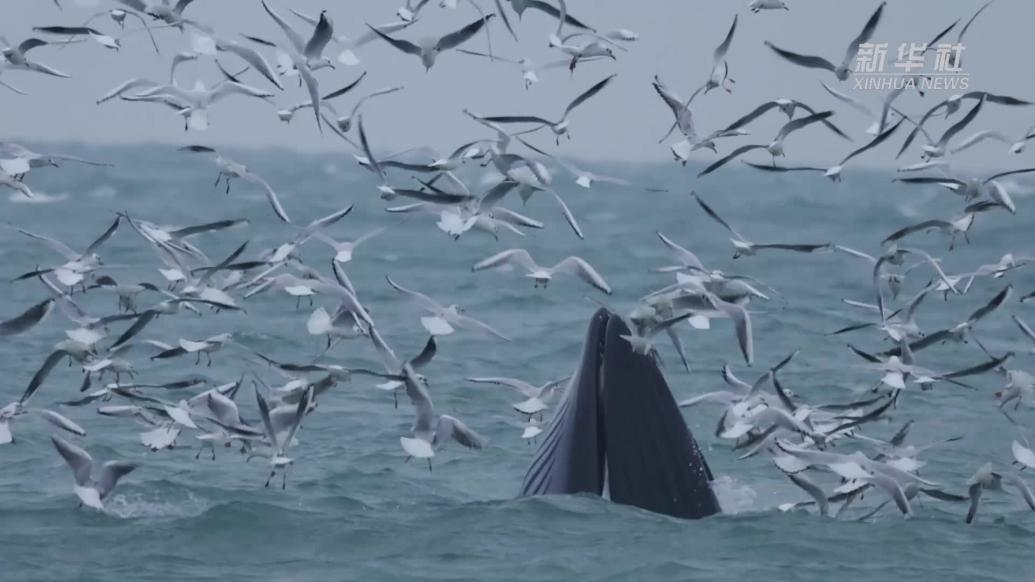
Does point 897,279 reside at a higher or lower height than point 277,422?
higher

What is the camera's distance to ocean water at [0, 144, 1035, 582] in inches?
554

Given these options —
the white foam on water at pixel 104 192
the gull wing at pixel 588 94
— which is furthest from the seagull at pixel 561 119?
the white foam on water at pixel 104 192

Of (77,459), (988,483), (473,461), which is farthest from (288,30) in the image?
(988,483)

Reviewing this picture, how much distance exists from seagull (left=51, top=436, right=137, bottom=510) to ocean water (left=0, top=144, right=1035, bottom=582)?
44cm

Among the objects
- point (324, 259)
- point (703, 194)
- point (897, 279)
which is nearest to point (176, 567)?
point (897, 279)

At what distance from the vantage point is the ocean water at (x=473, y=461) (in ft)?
46.2

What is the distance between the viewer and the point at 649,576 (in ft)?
44.8

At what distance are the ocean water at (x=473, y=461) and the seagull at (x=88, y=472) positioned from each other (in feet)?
1.43

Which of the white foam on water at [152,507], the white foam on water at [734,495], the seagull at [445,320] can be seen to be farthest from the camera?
the white foam on water at [734,495]

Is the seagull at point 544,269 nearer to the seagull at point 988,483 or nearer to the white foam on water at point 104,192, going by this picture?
the seagull at point 988,483

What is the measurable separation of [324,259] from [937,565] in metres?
25.8

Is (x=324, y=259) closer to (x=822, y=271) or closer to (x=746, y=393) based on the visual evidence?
(x=822, y=271)

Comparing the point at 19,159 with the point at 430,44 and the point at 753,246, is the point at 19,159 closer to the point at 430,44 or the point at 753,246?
the point at 430,44

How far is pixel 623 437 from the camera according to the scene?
1390 centimetres
